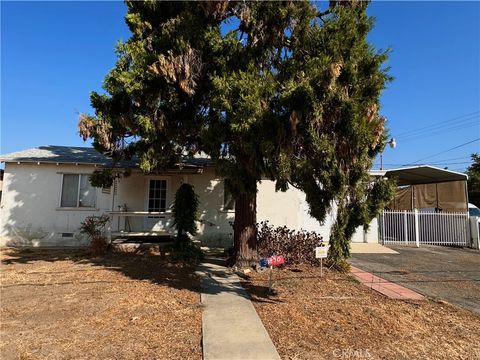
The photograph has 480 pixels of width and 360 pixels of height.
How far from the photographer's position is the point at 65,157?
14648 mm

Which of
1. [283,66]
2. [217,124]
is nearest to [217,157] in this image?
[217,124]

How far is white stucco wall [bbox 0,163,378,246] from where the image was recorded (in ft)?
45.0

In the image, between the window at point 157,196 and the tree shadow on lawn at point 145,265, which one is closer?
the tree shadow on lawn at point 145,265

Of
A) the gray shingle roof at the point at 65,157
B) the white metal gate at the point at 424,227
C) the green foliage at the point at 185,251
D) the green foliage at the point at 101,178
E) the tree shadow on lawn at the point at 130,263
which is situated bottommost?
the tree shadow on lawn at the point at 130,263

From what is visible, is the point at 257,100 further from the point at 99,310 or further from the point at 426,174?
the point at 426,174

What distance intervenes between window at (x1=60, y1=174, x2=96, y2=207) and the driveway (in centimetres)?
1030

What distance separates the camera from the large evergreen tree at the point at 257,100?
6.44m

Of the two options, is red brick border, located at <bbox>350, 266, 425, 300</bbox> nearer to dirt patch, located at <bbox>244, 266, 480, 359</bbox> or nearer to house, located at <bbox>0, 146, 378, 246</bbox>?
dirt patch, located at <bbox>244, 266, 480, 359</bbox>

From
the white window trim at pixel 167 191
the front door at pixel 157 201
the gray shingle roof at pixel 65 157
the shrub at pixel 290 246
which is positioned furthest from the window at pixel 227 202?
the shrub at pixel 290 246

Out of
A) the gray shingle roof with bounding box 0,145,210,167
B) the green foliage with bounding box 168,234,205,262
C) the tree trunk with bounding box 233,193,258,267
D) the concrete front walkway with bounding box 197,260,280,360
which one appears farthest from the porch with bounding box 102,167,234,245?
the concrete front walkway with bounding box 197,260,280,360

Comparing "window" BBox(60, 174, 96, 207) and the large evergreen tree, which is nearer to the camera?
the large evergreen tree

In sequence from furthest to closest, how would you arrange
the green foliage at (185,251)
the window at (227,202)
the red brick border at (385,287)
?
the window at (227,202)
the green foliage at (185,251)
the red brick border at (385,287)

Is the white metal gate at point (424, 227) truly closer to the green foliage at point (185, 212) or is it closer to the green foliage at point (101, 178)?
the green foliage at point (185, 212)

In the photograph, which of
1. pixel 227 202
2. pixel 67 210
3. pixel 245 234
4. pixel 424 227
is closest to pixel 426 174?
pixel 424 227
